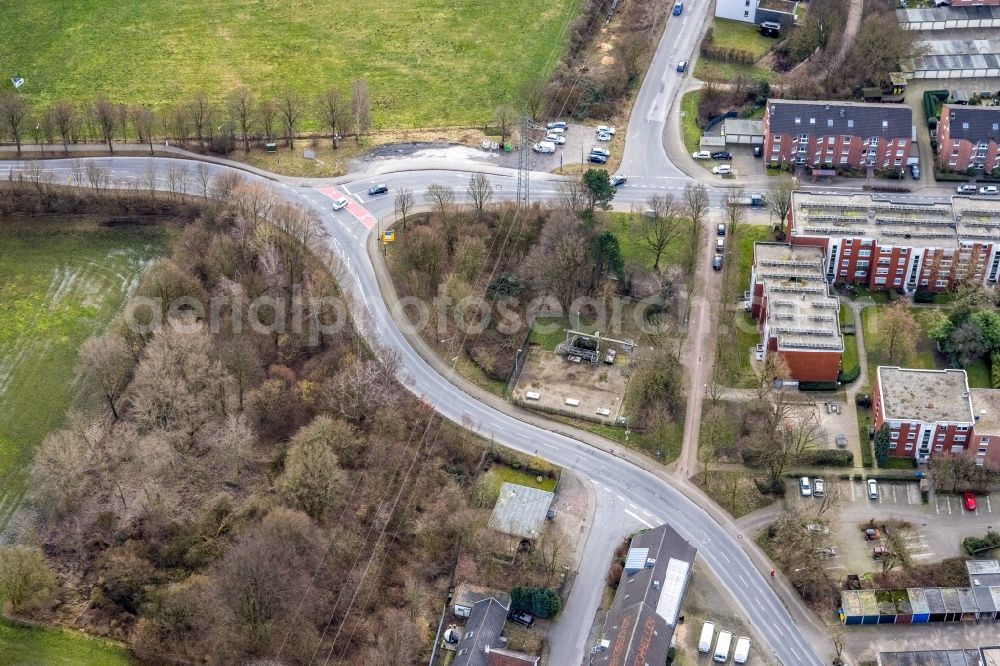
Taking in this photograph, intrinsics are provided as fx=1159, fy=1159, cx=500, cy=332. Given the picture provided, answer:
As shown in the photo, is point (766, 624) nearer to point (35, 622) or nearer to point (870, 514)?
point (870, 514)

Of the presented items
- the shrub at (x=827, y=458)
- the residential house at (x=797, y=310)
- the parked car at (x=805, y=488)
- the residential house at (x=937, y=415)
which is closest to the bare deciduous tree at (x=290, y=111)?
the residential house at (x=797, y=310)

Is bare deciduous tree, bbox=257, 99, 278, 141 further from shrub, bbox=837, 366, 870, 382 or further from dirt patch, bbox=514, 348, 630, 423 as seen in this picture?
shrub, bbox=837, 366, 870, 382

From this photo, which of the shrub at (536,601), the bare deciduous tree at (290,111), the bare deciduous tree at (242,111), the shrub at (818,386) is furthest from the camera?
the bare deciduous tree at (290,111)

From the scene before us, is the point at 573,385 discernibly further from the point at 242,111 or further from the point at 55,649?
the point at 242,111

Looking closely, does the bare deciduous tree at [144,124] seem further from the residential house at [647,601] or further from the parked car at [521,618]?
the residential house at [647,601]

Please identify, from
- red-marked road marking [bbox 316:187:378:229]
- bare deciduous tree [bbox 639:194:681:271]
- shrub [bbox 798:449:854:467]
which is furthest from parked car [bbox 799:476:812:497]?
red-marked road marking [bbox 316:187:378:229]

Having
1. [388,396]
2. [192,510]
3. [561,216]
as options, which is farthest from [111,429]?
[561,216]
